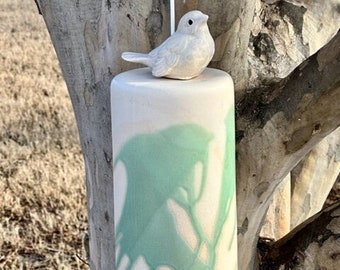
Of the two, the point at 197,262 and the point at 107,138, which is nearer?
the point at 197,262

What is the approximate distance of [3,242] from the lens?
2432 mm

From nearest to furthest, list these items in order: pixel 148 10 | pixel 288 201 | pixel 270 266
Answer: pixel 148 10 < pixel 270 266 < pixel 288 201

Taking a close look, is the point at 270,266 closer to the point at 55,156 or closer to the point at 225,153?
the point at 225,153

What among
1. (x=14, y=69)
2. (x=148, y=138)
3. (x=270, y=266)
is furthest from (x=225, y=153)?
(x=14, y=69)

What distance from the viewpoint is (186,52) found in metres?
0.87

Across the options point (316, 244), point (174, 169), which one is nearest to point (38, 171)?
point (316, 244)

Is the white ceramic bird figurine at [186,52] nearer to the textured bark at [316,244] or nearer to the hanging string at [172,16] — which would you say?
the hanging string at [172,16]

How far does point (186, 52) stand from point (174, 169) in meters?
0.15

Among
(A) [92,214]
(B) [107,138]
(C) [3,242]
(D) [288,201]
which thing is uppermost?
(B) [107,138]

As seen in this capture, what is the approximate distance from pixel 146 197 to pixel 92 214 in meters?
0.31

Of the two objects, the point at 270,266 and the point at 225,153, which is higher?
the point at 225,153

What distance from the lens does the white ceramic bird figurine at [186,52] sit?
2.86 ft

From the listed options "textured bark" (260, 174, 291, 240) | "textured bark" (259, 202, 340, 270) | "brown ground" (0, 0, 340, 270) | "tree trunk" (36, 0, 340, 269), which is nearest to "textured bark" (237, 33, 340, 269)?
"tree trunk" (36, 0, 340, 269)

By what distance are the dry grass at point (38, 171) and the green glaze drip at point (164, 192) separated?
4.85 feet
